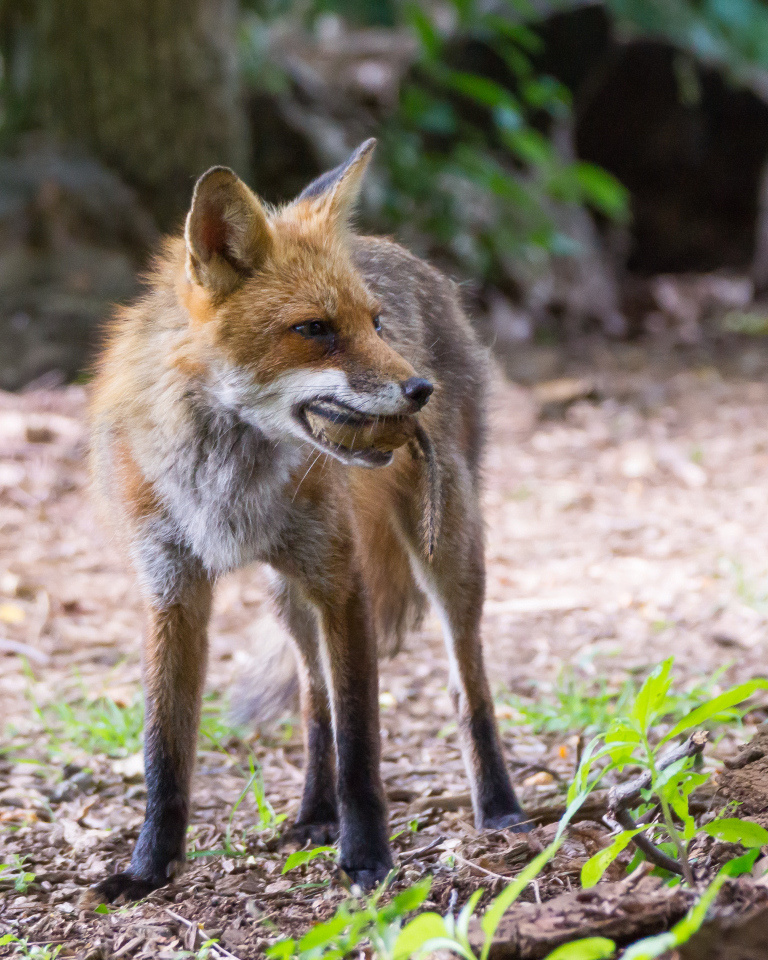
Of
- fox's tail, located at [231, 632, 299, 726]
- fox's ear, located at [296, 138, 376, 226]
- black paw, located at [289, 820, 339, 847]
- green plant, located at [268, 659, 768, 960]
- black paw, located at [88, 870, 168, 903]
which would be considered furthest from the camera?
fox's tail, located at [231, 632, 299, 726]

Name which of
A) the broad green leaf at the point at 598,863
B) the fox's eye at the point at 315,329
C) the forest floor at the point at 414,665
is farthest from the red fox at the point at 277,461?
the broad green leaf at the point at 598,863

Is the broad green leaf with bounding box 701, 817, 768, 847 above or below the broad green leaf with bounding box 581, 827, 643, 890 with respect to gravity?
above

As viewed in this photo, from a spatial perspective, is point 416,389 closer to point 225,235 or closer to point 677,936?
point 225,235

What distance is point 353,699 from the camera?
303 centimetres

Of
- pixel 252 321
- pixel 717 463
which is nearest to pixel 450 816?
pixel 252 321

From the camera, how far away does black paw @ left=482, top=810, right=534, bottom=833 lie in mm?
3205

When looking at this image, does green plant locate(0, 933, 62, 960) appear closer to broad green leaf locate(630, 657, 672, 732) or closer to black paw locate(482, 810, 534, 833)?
black paw locate(482, 810, 534, 833)

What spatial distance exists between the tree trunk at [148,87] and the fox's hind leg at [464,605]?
5.81 meters

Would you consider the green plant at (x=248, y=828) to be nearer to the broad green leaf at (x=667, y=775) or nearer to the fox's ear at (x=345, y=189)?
the broad green leaf at (x=667, y=775)

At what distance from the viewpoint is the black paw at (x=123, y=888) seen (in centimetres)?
287

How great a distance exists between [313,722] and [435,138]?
9.46 meters

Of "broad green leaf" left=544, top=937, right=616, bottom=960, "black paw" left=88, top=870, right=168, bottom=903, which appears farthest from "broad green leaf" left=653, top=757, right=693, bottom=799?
"black paw" left=88, top=870, right=168, bottom=903

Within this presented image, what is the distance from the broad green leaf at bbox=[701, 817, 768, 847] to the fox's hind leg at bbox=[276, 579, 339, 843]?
5.08 ft

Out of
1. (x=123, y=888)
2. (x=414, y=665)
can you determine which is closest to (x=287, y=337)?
(x=123, y=888)
